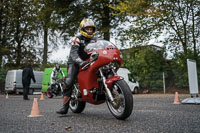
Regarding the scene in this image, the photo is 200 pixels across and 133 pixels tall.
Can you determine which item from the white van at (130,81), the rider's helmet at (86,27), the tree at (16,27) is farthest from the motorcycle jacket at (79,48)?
the tree at (16,27)

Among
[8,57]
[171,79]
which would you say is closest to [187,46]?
[171,79]

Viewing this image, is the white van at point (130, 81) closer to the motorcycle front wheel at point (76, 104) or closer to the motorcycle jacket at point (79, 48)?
the motorcycle front wheel at point (76, 104)

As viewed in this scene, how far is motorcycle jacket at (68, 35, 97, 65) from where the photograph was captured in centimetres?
555

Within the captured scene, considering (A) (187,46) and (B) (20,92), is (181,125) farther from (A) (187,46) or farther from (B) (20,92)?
(B) (20,92)

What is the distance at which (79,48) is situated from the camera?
19.0ft

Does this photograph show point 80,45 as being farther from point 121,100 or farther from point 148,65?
point 148,65

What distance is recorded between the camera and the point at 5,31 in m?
31.6

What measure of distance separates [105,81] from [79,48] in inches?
44.1

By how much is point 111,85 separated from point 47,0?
23871 millimetres

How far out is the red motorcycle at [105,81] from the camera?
481 centimetres

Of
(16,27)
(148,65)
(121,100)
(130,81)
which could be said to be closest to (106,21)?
(148,65)

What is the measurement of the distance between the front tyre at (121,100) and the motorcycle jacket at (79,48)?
1.05m

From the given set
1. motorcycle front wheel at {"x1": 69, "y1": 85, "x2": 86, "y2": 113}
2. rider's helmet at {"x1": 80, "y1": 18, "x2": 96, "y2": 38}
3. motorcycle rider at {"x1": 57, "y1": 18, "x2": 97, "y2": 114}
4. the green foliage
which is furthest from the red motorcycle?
the green foliage

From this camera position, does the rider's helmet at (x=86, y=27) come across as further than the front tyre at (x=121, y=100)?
Yes
